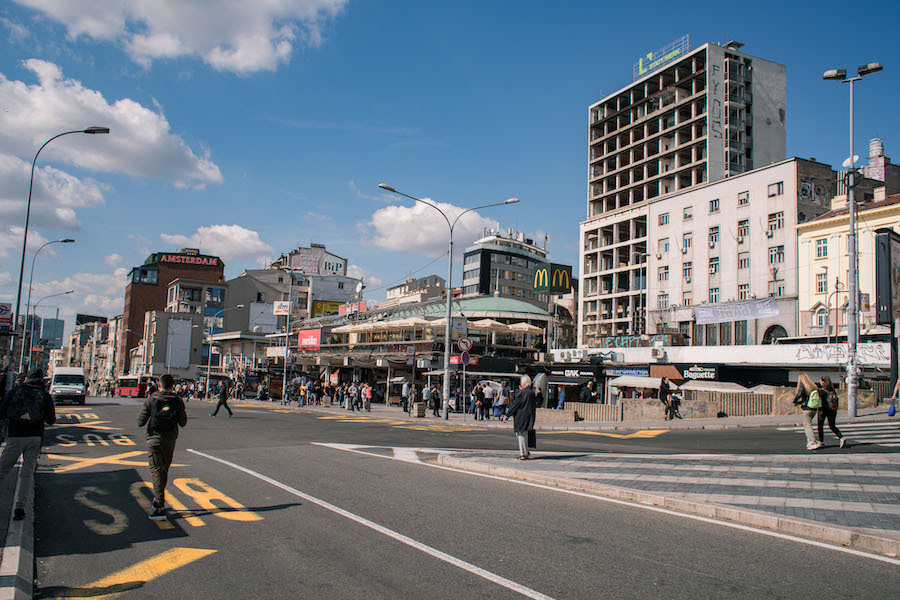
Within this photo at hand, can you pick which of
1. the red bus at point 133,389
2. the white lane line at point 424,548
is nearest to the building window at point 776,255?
the white lane line at point 424,548

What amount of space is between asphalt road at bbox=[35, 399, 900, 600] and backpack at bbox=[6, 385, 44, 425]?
3.92ft

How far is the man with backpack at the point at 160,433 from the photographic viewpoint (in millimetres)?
7488

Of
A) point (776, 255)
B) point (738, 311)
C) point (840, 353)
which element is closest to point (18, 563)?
point (840, 353)

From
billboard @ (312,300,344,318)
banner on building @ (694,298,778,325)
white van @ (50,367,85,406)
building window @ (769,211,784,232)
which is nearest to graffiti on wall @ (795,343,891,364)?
banner on building @ (694,298,778,325)

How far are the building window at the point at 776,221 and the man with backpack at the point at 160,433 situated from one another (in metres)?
54.6

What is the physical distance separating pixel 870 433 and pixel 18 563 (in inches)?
733

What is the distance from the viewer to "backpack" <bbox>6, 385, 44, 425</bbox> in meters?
7.67

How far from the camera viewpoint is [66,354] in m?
197

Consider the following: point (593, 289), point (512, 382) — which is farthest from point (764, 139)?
point (512, 382)

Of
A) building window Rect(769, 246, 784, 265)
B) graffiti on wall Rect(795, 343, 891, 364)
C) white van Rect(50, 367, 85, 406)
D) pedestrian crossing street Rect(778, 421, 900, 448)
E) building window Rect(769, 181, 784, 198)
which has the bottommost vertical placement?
white van Rect(50, 367, 85, 406)

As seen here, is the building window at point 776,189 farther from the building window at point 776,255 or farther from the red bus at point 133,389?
the red bus at point 133,389

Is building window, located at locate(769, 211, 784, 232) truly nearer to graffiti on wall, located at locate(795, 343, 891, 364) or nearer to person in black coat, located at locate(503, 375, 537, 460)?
graffiti on wall, located at locate(795, 343, 891, 364)

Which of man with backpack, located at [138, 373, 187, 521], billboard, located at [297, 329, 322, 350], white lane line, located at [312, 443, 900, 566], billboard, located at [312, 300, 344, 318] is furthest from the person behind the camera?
billboard, located at [312, 300, 344, 318]

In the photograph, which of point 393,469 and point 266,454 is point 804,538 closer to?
point 393,469
